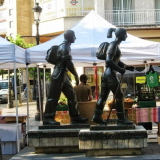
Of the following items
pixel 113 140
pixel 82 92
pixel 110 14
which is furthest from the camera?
pixel 110 14

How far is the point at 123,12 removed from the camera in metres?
25.2

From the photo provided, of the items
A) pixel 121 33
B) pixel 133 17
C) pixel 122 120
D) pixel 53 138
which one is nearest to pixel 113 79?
pixel 122 120

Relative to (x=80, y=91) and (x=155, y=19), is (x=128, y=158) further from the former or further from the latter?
(x=155, y=19)

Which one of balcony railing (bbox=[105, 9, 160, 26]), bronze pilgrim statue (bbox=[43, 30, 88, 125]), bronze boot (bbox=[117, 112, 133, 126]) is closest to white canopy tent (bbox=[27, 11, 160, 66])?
bronze pilgrim statue (bbox=[43, 30, 88, 125])

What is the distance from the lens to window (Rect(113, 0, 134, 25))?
2511cm

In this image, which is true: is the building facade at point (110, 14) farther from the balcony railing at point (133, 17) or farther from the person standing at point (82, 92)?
the person standing at point (82, 92)

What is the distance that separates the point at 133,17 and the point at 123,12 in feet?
2.34

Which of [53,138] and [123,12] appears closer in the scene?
[53,138]

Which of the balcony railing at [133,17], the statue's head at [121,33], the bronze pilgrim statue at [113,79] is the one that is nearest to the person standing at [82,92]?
the bronze pilgrim statue at [113,79]

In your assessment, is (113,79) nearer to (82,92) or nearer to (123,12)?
(82,92)

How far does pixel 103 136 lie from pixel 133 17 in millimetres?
18158

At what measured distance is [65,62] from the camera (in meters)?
8.52

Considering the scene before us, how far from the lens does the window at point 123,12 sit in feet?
82.4

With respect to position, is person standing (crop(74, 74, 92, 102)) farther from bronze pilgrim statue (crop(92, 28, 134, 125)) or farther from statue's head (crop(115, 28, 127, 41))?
statue's head (crop(115, 28, 127, 41))
